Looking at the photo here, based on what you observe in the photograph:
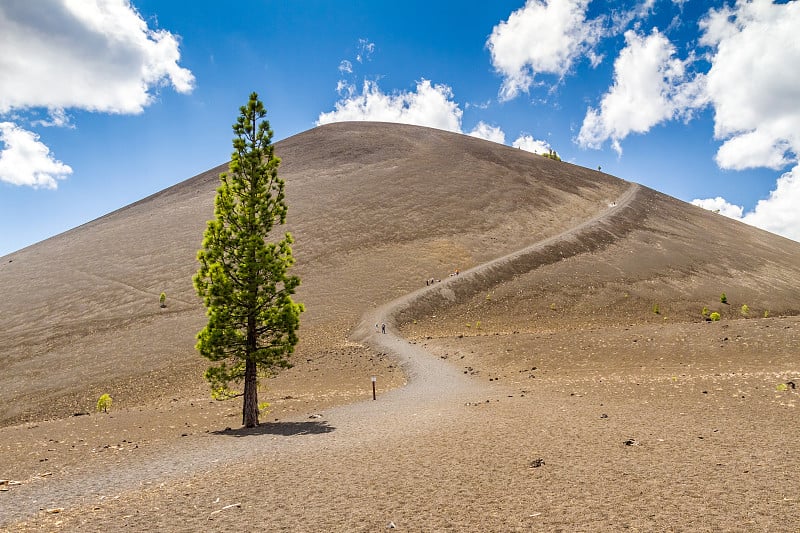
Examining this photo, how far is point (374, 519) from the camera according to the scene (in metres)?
8.28

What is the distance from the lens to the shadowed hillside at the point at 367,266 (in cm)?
3903

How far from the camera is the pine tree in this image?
64.1ft

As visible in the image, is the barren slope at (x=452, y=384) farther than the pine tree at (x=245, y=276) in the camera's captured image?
No

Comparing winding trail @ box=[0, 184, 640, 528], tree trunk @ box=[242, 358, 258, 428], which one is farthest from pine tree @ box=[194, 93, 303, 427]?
winding trail @ box=[0, 184, 640, 528]

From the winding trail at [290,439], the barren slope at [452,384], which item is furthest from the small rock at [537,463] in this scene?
the winding trail at [290,439]

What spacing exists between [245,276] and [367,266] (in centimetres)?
4143

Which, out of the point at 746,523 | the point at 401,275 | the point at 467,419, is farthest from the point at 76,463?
the point at 401,275

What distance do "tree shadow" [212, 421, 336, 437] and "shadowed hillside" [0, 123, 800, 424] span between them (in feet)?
38.2

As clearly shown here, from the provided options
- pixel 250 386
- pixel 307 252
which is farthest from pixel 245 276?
pixel 307 252

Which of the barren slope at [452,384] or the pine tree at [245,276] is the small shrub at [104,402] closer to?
the barren slope at [452,384]

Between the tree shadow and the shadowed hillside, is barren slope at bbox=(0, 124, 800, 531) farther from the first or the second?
the shadowed hillside

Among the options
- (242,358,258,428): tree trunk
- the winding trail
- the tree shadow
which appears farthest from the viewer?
(242,358,258,428): tree trunk

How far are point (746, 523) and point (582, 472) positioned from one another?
10.9ft

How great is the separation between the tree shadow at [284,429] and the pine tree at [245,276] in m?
0.83
